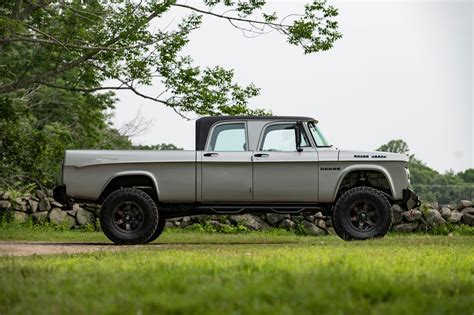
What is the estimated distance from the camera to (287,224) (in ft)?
63.1

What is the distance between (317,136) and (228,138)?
4.79 ft

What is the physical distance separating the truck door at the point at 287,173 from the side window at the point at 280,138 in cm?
2

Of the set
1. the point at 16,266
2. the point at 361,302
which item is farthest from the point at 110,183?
the point at 361,302

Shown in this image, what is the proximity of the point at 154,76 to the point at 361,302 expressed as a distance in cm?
1400

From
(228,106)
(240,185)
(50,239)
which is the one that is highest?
(228,106)

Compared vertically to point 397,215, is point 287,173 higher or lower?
higher

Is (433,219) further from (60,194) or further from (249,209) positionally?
(60,194)

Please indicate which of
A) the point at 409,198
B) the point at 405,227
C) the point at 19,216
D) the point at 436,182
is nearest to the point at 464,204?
the point at 405,227

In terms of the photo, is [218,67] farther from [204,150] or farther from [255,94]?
[204,150]

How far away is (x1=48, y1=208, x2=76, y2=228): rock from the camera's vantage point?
1952 cm

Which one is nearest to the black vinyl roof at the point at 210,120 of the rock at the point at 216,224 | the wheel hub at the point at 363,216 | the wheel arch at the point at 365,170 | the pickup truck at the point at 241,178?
the pickup truck at the point at 241,178

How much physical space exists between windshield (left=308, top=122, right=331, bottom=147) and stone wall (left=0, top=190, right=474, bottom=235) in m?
5.50

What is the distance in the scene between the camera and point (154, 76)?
771 inches

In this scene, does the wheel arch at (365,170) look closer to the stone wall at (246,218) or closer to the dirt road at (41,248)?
the dirt road at (41,248)
